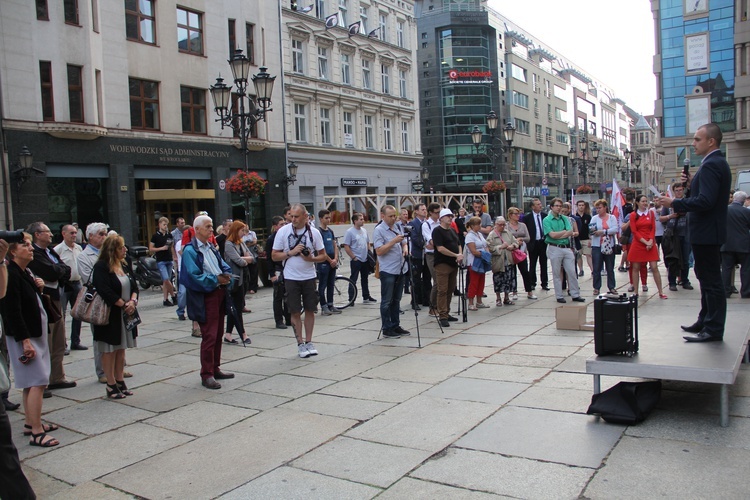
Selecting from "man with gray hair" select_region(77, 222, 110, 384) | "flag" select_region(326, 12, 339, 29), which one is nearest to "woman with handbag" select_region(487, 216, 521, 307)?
"man with gray hair" select_region(77, 222, 110, 384)

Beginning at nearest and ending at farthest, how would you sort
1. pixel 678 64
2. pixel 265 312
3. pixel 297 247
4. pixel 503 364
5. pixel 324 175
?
pixel 503 364 → pixel 297 247 → pixel 265 312 → pixel 324 175 → pixel 678 64

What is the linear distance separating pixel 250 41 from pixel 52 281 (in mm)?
26564

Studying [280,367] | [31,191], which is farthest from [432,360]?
[31,191]

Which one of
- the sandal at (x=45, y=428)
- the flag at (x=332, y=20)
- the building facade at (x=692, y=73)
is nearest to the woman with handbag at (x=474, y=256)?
the sandal at (x=45, y=428)

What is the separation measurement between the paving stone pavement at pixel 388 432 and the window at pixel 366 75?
3278 cm

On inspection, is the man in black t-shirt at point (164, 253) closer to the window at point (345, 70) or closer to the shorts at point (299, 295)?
the shorts at point (299, 295)

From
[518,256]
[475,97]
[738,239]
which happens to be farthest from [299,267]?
[475,97]

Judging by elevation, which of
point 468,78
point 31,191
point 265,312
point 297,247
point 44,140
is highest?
point 468,78

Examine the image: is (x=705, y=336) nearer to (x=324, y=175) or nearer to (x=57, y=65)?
(x=57, y=65)

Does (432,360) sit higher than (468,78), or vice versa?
(468,78)

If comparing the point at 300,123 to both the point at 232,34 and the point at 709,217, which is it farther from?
the point at 709,217

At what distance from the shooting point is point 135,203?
2606cm

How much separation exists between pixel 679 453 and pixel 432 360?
3.64 metres

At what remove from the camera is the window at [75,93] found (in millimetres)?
23531
